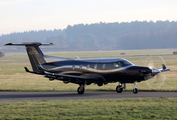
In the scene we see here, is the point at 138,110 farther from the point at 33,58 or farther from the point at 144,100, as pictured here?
the point at 33,58

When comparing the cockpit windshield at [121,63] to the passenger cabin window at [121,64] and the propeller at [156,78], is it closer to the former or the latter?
the passenger cabin window at [121,64]

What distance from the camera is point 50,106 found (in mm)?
19062

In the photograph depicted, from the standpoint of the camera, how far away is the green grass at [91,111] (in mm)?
15781

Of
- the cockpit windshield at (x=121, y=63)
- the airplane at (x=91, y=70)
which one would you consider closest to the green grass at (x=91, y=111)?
the airplane at (x=91, y=70)

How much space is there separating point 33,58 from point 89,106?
11.3 m

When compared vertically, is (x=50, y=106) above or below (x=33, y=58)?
below

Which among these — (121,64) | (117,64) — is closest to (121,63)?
(121,64)

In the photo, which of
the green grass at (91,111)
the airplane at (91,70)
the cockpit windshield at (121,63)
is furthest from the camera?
the cockpit windshield at (121,63)

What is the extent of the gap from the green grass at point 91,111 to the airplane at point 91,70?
5.07 metres

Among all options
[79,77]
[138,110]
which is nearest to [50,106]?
[138,110]

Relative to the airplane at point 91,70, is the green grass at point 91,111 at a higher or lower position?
lower

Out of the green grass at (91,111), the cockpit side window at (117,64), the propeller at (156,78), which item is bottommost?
the green grass at (91,111)

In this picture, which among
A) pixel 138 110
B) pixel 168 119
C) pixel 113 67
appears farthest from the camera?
pixel 113 67

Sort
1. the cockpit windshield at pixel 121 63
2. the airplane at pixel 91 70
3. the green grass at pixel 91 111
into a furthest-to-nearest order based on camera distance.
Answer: the cockpit windshield at pixel 121 63, the airplane at pixel 91 70, the green grass at pixel 91 111
